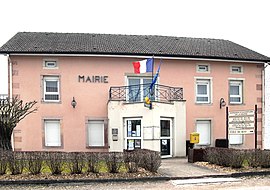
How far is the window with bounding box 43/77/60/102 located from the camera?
18.3 meters

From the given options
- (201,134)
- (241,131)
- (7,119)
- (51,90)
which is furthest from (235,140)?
(7,119)

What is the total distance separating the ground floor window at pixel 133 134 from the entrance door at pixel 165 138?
1.19 meters

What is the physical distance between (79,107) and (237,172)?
980 centimetres

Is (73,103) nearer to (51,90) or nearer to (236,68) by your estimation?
(51,90)

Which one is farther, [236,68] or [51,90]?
[236,68]

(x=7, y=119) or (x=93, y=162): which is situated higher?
(x=7, y=119)

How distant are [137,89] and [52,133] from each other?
210 inches

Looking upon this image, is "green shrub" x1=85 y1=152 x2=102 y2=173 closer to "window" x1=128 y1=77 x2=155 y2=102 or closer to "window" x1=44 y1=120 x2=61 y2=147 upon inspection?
"window" x1=128 y1=77 x2=155 y2=102

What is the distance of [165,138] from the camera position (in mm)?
16984

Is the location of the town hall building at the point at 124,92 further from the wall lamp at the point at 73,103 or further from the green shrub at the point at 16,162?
the green shrub at the point at 16,162

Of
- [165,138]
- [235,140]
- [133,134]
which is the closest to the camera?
[133,134]

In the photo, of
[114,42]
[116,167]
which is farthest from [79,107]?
[116,167]

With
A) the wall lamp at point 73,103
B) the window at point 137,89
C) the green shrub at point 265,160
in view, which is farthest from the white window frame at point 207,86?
the green shrub at point 265,160

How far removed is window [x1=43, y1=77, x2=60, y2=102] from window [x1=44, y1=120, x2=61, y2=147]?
128 cm
